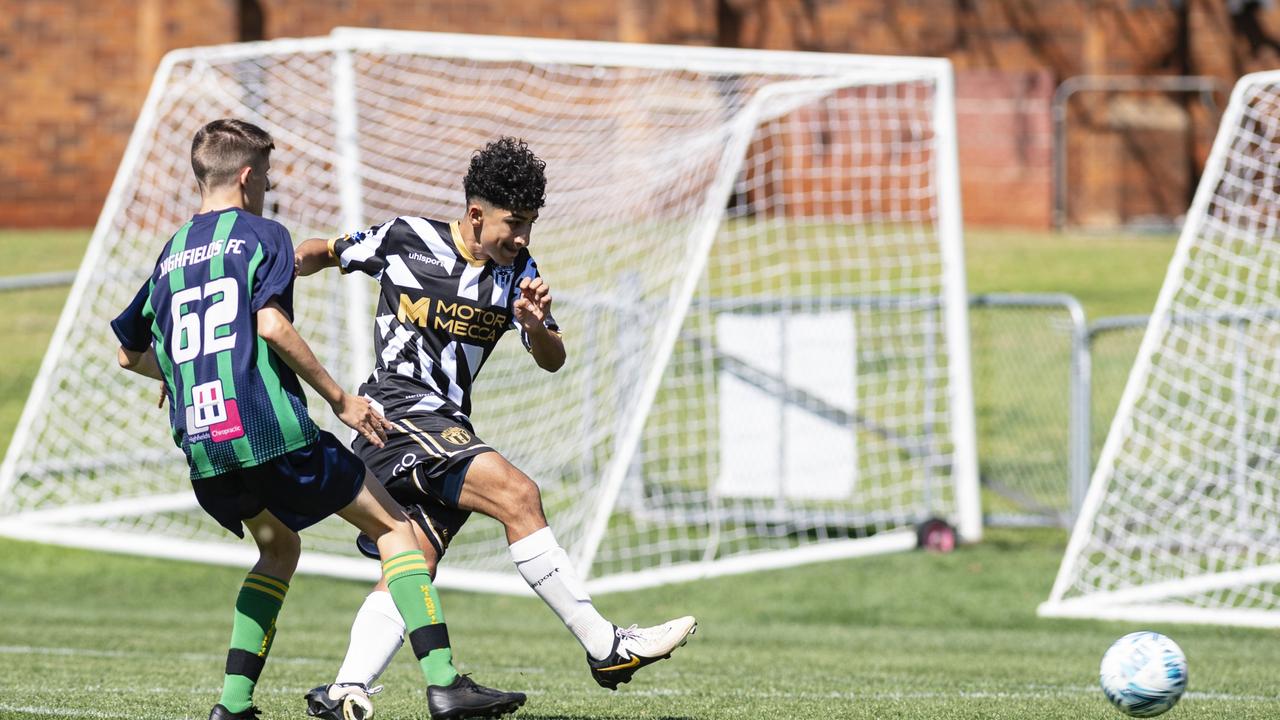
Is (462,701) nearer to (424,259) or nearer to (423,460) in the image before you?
(423,460)

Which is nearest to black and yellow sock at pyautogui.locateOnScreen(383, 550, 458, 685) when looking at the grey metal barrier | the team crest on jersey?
the team crest on jersey

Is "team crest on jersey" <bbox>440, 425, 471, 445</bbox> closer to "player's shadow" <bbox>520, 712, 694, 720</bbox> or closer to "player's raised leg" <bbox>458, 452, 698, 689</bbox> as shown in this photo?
"player's raised leg" <bbox>458, 452, 698, 689</bbox>

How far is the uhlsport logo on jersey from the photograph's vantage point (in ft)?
13.8

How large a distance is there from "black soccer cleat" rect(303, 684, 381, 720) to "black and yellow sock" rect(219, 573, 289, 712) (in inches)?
7.4

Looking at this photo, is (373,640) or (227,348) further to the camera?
(373,640)

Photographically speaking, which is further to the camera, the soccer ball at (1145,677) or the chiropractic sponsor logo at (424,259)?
the chiropractic sponsor logo at (424,259)

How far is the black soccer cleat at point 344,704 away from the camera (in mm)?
4301

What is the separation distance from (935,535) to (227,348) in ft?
23.5

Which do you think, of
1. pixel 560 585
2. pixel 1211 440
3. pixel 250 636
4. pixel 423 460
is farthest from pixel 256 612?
pixel 1211 440

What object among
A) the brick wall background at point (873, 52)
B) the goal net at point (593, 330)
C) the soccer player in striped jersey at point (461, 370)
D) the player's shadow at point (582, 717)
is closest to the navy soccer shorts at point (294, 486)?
the soccer player in striped jersey at point (461, 370)

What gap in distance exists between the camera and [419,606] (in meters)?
4.41

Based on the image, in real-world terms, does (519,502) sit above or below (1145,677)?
above

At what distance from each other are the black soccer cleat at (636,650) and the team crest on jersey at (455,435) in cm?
73

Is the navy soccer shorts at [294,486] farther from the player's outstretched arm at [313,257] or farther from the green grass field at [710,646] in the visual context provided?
the green grass field at [710,646]
